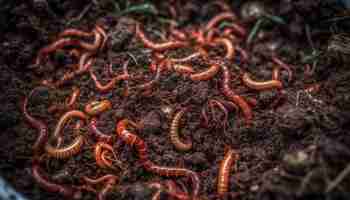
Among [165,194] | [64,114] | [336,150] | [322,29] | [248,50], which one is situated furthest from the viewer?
[248,50]

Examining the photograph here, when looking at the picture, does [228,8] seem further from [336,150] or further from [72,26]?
[336,150]

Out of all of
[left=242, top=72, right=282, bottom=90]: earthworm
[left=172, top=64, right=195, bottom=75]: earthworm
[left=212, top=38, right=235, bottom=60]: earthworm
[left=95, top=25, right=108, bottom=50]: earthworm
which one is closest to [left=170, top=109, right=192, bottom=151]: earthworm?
[left=172, top=64, right=195, bottom=75]: earthworm

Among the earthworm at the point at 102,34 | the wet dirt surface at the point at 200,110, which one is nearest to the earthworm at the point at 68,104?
the wet dirt surface at the point at 200,110

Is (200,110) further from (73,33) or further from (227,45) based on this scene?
(73,33)

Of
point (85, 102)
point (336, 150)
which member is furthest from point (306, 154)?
point (85, 102)

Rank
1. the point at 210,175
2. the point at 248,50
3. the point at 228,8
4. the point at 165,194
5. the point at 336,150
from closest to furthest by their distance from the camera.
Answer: the point at 336,150
the point at 165,194
the point at 210,175
the point at 248,50
the point at 228,8

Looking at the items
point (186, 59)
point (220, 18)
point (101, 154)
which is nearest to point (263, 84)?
point (186, 59)
